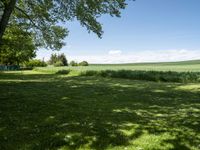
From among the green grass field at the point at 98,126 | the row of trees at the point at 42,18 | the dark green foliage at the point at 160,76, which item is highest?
the row of trees at the point at 42,18

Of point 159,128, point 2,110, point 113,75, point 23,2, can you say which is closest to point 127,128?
point 159,128

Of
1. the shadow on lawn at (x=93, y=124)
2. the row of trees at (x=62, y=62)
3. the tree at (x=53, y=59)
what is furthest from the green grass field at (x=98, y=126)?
the tree at (x=53, y=59)

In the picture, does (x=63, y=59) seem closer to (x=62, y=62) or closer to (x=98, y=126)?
(x=62, y=62)

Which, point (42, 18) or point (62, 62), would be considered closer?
point (42, 18)

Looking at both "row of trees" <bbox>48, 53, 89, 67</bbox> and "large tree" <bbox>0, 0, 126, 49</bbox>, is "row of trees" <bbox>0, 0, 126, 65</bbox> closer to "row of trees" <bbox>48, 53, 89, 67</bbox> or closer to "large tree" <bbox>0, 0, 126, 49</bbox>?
"large tree" <bbox>0, 0, 126, 49</bbox>

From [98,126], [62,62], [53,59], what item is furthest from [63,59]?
[98,126]

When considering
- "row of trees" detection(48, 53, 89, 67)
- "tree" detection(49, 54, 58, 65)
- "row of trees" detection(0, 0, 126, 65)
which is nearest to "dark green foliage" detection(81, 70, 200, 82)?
"row of trees" detection(0, 0, 126, 65)

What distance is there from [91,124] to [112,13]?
11990 mm

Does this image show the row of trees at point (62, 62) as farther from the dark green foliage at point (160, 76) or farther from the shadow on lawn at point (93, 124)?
the shadow on lawn at point (93, 124)

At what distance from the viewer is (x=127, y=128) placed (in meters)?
13.8

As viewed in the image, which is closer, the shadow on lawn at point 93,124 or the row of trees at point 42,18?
the shadow on lawn at point 93,124

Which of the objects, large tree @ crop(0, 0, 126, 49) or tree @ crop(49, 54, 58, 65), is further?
tree @ crop(49, 54, 58, 65)

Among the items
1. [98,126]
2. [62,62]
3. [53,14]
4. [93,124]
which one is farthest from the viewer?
[62,62]

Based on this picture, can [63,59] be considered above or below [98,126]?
above
